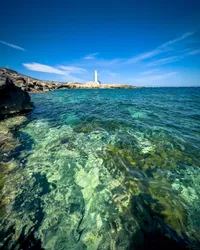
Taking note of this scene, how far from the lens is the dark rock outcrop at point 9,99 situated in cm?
1193

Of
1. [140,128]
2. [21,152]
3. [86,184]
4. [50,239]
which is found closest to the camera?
[50,239]

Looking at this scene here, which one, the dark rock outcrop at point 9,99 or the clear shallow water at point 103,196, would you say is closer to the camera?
the clear shallow water at point 103,196

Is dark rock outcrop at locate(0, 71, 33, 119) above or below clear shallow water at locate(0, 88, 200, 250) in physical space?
above

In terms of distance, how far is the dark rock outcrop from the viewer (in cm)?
1193

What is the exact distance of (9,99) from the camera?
12680 millimetres

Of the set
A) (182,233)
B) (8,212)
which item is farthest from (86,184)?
(182,233)

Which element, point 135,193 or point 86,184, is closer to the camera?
point 135,193

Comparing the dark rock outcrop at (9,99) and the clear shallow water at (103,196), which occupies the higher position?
the dark rock outcrop at (9,99)

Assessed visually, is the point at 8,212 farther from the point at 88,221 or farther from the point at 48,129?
the point at 48,129

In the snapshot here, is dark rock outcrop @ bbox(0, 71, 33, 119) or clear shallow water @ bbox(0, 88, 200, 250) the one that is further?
dark rock outcrop @ bbox(0, 71, 33, 119)

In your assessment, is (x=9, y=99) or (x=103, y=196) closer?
(x=103, y=196)

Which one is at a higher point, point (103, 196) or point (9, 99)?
point (9, 99)

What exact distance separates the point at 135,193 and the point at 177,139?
4.79m

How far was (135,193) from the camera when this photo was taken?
3.68 meters
